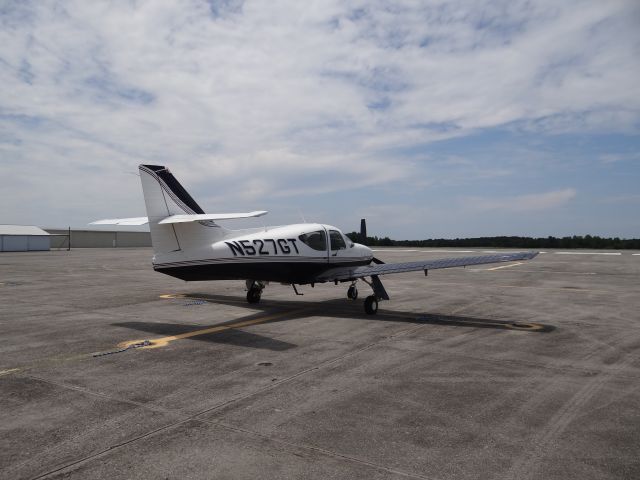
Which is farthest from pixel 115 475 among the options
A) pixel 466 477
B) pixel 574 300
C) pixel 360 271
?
pixel 574 300

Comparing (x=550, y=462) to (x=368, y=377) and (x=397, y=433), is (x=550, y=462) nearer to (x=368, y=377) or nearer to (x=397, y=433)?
(x=397, y=433)

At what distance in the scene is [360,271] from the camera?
49.0 feet

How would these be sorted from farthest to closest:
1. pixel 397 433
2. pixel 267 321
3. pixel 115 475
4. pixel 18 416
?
pixel 267 321, pixel 18 416, pixel 397 433, pixel 115 475

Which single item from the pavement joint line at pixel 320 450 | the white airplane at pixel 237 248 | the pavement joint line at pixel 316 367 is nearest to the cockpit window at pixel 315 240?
the white airplane at pixel 237 248

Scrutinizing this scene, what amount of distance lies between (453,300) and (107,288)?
14.5 m

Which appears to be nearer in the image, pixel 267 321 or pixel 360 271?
pixel 267 321

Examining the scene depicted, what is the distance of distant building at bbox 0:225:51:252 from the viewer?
208 feet

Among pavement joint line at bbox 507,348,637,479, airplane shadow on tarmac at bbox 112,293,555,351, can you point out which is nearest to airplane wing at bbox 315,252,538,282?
airplane shadow on tarmac at bbox 112,293,555,351

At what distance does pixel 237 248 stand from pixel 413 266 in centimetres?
524

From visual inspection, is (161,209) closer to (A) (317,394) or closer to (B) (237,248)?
(B) (237,248)

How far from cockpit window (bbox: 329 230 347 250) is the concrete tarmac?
2.31 metres

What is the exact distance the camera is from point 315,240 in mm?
15102

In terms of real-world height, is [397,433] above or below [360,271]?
below

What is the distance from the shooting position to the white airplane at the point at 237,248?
41.2 ft
